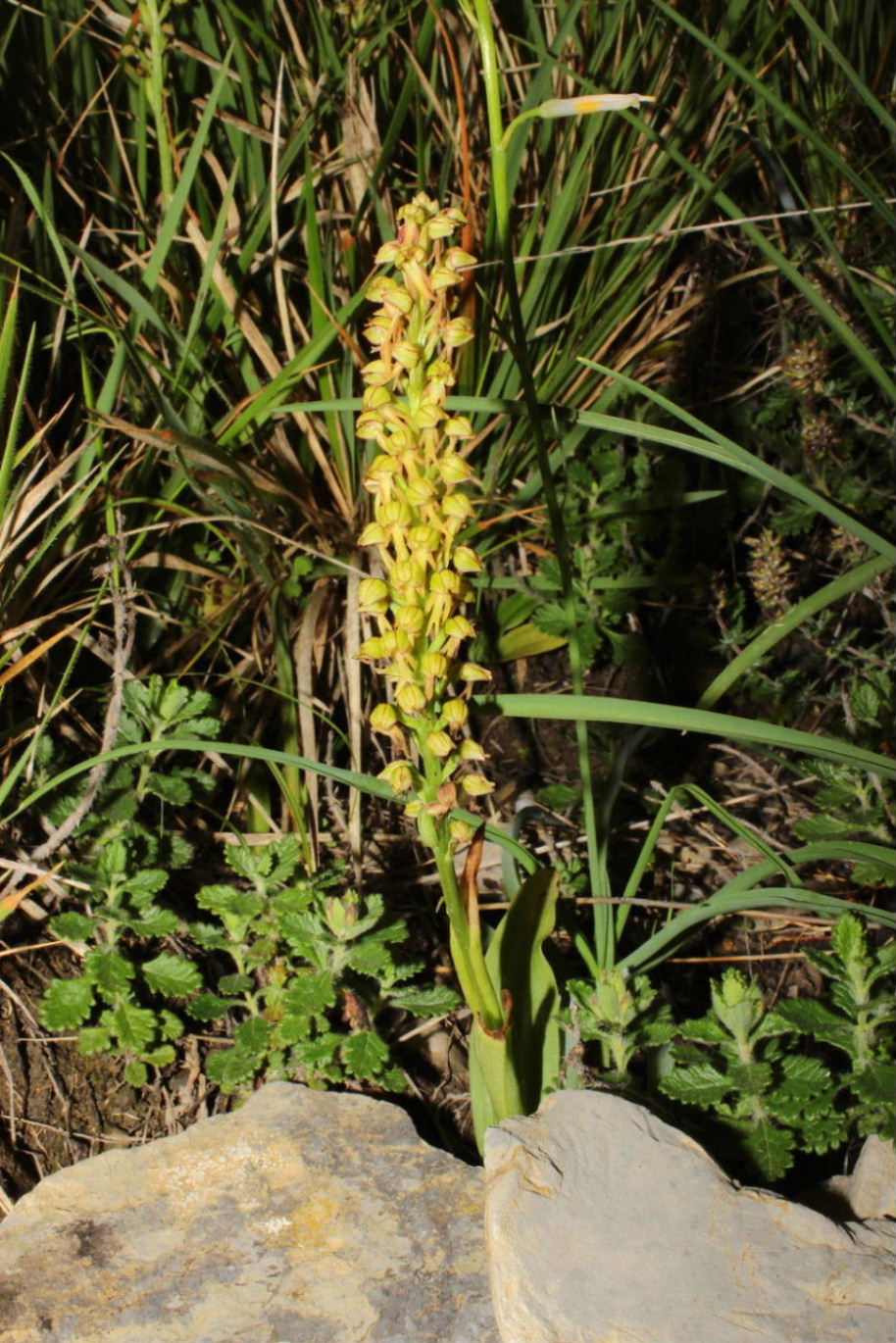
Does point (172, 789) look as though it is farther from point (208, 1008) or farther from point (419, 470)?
point (419, 470)

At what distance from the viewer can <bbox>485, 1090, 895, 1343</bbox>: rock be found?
47.0 inches

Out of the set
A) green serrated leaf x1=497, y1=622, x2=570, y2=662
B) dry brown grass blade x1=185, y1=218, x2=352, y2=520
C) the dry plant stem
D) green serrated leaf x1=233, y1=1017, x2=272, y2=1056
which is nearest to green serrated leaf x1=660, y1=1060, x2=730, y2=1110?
green serrated leaf x1=233, y1=1017, x2=272, y2=1056

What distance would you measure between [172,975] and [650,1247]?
81 cm

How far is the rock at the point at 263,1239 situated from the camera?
1344 mm

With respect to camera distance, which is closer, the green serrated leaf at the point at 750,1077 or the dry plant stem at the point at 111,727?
the green serrated leaf at the point at 750,1077

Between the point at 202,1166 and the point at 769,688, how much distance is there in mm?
1430

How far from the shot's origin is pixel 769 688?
236 centimetres

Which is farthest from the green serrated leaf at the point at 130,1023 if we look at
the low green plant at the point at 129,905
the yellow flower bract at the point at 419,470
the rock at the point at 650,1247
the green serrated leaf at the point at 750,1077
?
the green serrated leaf at the point at 750,1077

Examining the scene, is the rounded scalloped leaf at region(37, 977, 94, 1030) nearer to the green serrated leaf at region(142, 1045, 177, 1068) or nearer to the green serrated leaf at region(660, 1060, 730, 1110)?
the green serrated leaf at region(142, 1045, 177, 1068)

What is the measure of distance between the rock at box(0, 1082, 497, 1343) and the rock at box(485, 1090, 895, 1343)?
176 mm

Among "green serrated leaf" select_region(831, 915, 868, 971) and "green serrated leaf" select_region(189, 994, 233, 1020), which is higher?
"green serrated leaf" select_region(831, 915, 868, 971)

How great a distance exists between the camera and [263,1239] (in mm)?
1451

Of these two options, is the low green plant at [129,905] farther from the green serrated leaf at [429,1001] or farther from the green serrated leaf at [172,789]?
the green serrated leaf at [429,1001]

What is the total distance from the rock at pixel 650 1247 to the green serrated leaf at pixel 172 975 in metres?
0.57
